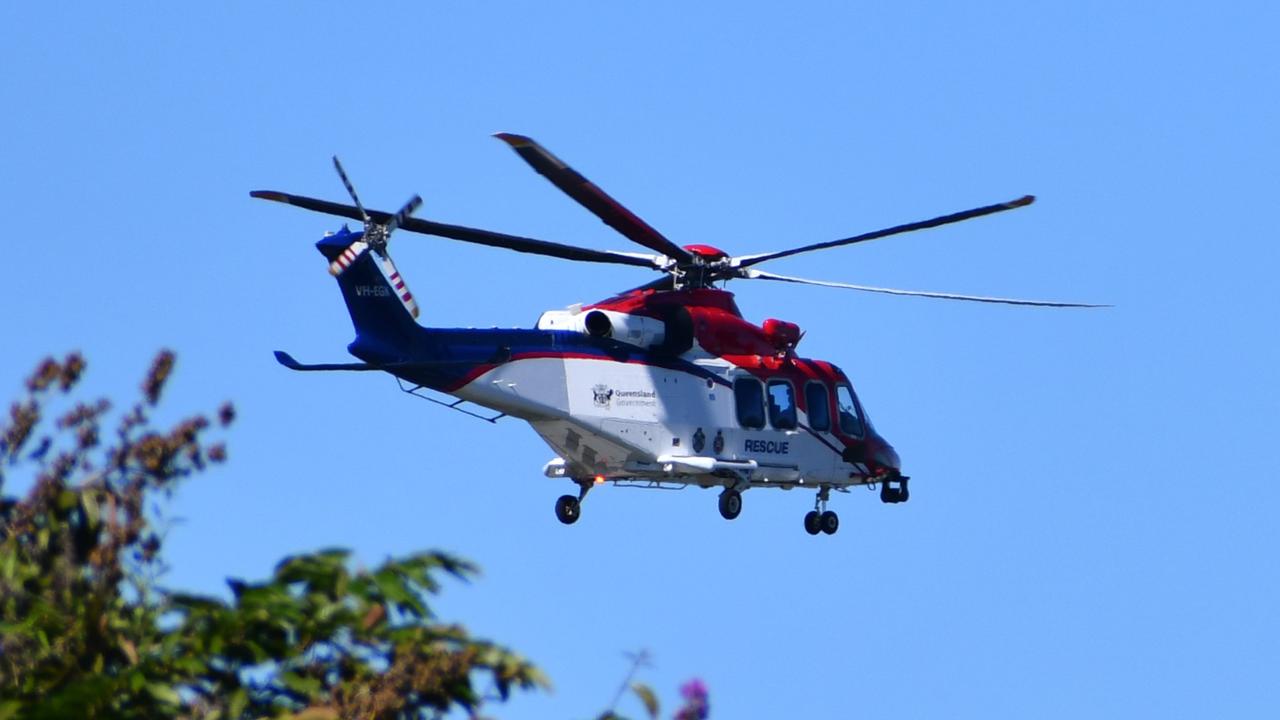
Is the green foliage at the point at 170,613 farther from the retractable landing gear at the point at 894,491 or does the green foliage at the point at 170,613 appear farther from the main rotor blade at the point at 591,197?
the retractable landing gear at the point at 894,491

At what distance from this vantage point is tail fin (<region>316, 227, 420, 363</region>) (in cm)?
2712

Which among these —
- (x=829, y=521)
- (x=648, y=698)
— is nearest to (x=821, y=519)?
(x=829, y=521)

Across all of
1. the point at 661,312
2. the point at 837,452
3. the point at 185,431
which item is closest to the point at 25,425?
the point at 185,431

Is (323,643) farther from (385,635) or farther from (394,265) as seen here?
(394,265)

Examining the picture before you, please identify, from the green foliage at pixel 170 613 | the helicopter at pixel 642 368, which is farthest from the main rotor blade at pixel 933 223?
the green foliage at pixel 170 613

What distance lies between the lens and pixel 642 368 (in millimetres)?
30719

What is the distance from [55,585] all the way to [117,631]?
39cm

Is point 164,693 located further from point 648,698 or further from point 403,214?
point 403,214

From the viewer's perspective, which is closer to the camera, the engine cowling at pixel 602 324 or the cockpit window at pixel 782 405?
the engine cowling at pixel 602 324

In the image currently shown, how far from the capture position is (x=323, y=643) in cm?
843

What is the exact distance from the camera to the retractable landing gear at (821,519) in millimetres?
34344

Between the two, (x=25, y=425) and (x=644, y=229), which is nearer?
(x=25, y=425)

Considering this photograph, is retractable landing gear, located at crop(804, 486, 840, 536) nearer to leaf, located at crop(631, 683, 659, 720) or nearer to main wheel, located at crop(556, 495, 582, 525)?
main wheel, located at crop(556, 495, 582, 525)

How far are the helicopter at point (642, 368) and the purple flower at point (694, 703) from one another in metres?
18.2
